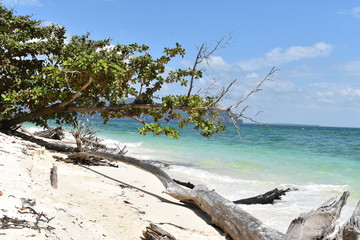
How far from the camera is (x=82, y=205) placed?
518 centimetres

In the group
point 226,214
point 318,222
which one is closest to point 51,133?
point 226,214

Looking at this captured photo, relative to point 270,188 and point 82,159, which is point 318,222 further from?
point 82,159

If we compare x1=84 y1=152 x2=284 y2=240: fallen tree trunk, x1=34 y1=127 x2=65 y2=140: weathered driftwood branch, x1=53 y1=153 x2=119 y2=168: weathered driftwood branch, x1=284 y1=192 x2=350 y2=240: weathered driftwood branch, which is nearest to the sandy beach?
x1=84 y1=152 x2=284 y2=240: fallen tree trunk

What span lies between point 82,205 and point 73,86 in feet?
20.1

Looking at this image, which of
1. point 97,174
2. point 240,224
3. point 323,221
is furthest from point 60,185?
point 323,221

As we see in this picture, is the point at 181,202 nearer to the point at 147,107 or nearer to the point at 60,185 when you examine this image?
the point at 60,185

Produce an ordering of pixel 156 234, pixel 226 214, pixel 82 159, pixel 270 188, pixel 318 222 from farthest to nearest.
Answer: pixel 270 188
pixel 82 159
pixel 226 214
pixel 156 234
pixel 318 222

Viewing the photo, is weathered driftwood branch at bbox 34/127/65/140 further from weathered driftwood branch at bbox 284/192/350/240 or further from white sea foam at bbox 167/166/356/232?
weathered driftwood branch at bbox 284/192/350/240

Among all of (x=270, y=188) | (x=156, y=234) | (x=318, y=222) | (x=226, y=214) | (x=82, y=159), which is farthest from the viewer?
(x=270, y=188)

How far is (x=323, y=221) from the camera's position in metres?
3.20

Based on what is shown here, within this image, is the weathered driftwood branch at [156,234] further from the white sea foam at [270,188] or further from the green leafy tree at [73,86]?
the green leafy tree at [73,86]

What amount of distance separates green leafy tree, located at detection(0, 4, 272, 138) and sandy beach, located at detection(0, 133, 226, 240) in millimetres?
2687

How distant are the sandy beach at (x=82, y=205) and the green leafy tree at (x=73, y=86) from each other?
8.81 feet

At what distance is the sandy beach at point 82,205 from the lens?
367 cm
